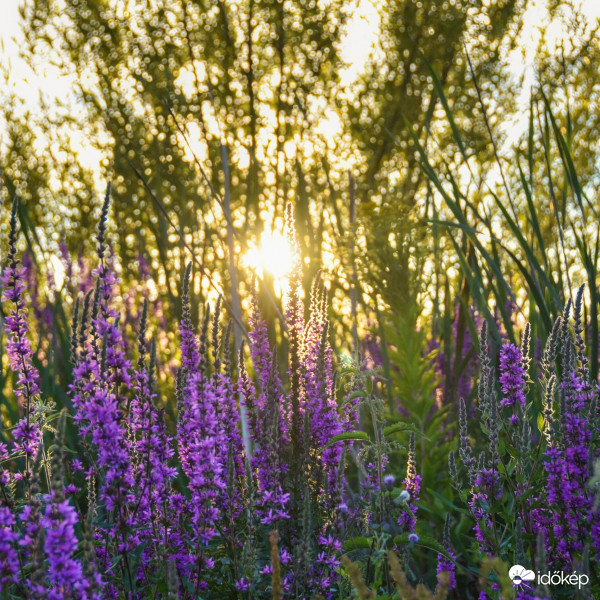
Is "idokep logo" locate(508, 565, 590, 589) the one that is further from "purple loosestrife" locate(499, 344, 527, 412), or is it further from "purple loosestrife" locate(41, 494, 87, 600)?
"purple loosestrife" locate(41, 494, 87, 600)

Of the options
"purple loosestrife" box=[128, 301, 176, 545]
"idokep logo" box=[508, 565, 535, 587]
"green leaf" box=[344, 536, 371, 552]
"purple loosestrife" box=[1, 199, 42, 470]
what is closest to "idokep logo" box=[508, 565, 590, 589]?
"idokep logo" box=[508, 565, 535, 587]

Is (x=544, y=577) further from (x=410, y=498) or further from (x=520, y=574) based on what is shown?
(x=410, y=498)

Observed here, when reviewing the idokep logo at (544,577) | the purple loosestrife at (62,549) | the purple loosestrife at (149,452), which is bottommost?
the idokep logo at (544,577)

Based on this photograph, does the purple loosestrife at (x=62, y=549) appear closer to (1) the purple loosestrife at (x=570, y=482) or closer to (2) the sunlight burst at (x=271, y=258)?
(1) the purple loosestrife at (x=570, y=482)

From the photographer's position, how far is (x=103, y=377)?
191 centimetres

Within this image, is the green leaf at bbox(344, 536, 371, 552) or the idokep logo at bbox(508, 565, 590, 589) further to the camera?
the green leaf at bbox(344, 536, 371, 552)

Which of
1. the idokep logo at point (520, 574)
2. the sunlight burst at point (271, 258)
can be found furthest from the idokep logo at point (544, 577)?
the sunlight burst at point (271, 258)

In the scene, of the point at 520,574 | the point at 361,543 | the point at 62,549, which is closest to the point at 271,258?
the point at 361,543

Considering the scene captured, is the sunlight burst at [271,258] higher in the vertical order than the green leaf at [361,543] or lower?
higher

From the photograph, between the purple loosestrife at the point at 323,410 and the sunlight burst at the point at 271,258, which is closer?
the purple loosestrife at the point at 323,410

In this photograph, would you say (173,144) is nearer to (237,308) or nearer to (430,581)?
(237,308)

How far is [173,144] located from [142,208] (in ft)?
6.02

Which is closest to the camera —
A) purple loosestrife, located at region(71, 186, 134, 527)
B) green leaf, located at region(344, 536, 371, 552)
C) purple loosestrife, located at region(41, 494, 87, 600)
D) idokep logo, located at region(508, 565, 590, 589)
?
purple loosestrife, located at region(41, 494, 87, 600)

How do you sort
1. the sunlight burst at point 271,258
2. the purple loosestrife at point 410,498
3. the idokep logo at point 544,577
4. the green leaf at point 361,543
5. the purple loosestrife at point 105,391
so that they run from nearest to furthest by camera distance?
the purple loosestrife at point 105,391 → the idokep logo at point 544,577 → the green leaf at point 361,543 → the purple loosestrife at point 410,498 → the sunlight burst at point 271,258
